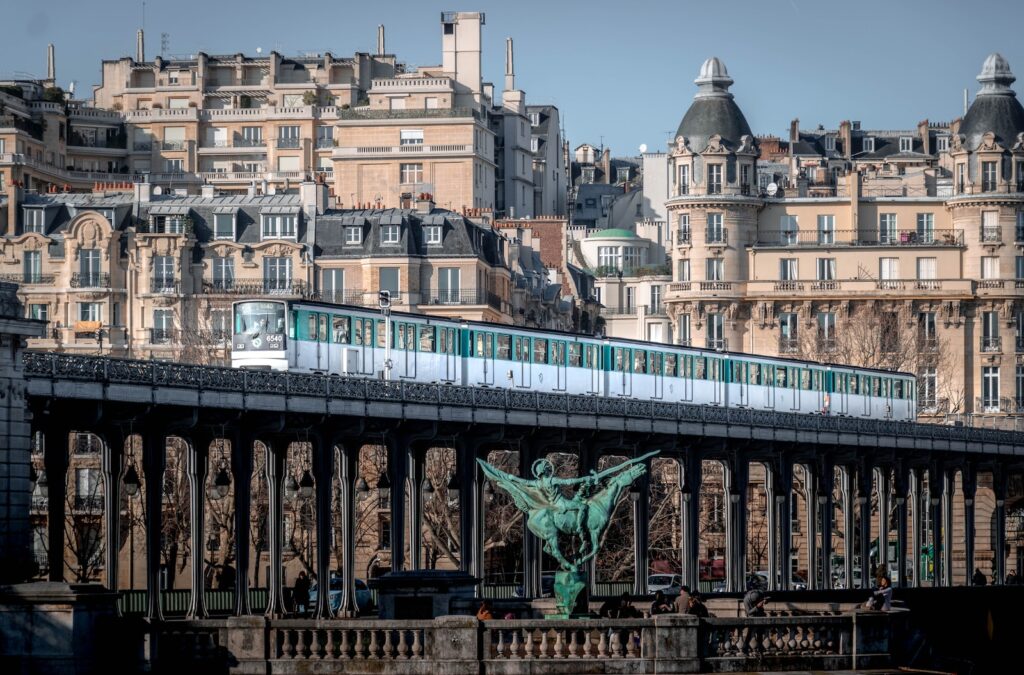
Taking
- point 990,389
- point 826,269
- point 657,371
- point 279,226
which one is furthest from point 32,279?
point 990,389

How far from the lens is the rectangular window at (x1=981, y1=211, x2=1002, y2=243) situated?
5615 inches

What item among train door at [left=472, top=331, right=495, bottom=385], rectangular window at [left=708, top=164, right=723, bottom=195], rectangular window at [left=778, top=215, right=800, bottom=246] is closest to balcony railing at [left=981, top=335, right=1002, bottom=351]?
rectangular window at [left=778, top=215, right=800, bottom=246]

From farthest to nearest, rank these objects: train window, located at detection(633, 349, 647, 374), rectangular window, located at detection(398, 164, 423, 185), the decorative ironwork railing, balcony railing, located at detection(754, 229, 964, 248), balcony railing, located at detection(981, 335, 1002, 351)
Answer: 1. rectangular window, located at detection(398, 164, 423, 185)
2. balcony railing, located at detection(754, 229, 964, 248)
3. balcony railing, located at detection(981, 335, 1002, 351)
4. train window, located at detection(633, 349, 647, 374)
5. the decorative ironwork railing

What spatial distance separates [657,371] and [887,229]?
142 feet

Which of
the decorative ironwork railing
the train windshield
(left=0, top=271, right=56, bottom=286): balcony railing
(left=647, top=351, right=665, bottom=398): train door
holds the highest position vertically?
(left=0, top=271, right=56, bottom=286): balcony railing

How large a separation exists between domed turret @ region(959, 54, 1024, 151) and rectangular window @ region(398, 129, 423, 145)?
30666 mm

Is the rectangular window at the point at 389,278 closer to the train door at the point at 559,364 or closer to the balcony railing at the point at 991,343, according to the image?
the train door at the point at 559,364

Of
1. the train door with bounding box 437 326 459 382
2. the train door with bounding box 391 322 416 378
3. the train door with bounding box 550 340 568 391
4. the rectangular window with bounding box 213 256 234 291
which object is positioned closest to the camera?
the train door with bounding box 391 322 416 378

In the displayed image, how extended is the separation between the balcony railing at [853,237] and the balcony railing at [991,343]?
5.06m

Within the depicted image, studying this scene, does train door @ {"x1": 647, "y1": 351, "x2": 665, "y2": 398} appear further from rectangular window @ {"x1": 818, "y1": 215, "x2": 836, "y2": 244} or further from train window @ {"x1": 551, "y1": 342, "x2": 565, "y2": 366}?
rectangular window @ {"x1": 818, "y1": 215, "x2": 836, "y2": 244}

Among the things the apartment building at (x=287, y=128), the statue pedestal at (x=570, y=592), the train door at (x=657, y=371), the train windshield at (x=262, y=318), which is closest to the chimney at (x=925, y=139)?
the apartment building at (x=287, y=128)

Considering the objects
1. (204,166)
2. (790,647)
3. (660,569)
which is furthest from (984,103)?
(790,647)

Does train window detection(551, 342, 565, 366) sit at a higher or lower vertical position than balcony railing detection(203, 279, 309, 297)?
lower

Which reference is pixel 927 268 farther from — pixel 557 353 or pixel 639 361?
pixel 557 353
